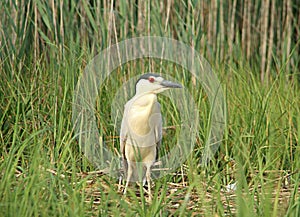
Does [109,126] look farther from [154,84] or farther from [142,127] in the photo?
[154,84]

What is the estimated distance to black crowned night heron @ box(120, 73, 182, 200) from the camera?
7.08ft

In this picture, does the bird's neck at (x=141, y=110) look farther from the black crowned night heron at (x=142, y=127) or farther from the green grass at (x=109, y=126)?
the green grass at (x=109, y=126)

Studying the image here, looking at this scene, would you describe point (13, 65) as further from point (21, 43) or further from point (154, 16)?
point (154, 16)

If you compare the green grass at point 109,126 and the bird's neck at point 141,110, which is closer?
the bird's neck at point 141,110

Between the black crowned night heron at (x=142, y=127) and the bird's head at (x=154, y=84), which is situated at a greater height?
the bird's head at (x=154, y=84)

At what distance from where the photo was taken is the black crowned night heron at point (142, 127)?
2.16 metres

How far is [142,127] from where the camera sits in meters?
2.25

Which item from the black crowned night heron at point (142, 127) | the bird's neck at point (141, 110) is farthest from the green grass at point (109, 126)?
the bird's neck at point (141, 110)

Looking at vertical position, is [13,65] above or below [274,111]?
above

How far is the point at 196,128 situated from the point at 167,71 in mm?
625

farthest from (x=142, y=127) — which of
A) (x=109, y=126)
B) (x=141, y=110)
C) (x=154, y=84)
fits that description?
(x=109, y=126)

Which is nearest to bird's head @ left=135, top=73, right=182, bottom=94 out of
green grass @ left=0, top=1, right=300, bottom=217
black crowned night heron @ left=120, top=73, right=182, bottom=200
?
black crowned night heron @ left=120, top=73, right=182, bottom=200

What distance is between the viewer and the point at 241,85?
3301mm

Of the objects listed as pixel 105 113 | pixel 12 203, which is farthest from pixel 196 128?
pixel 12 203
